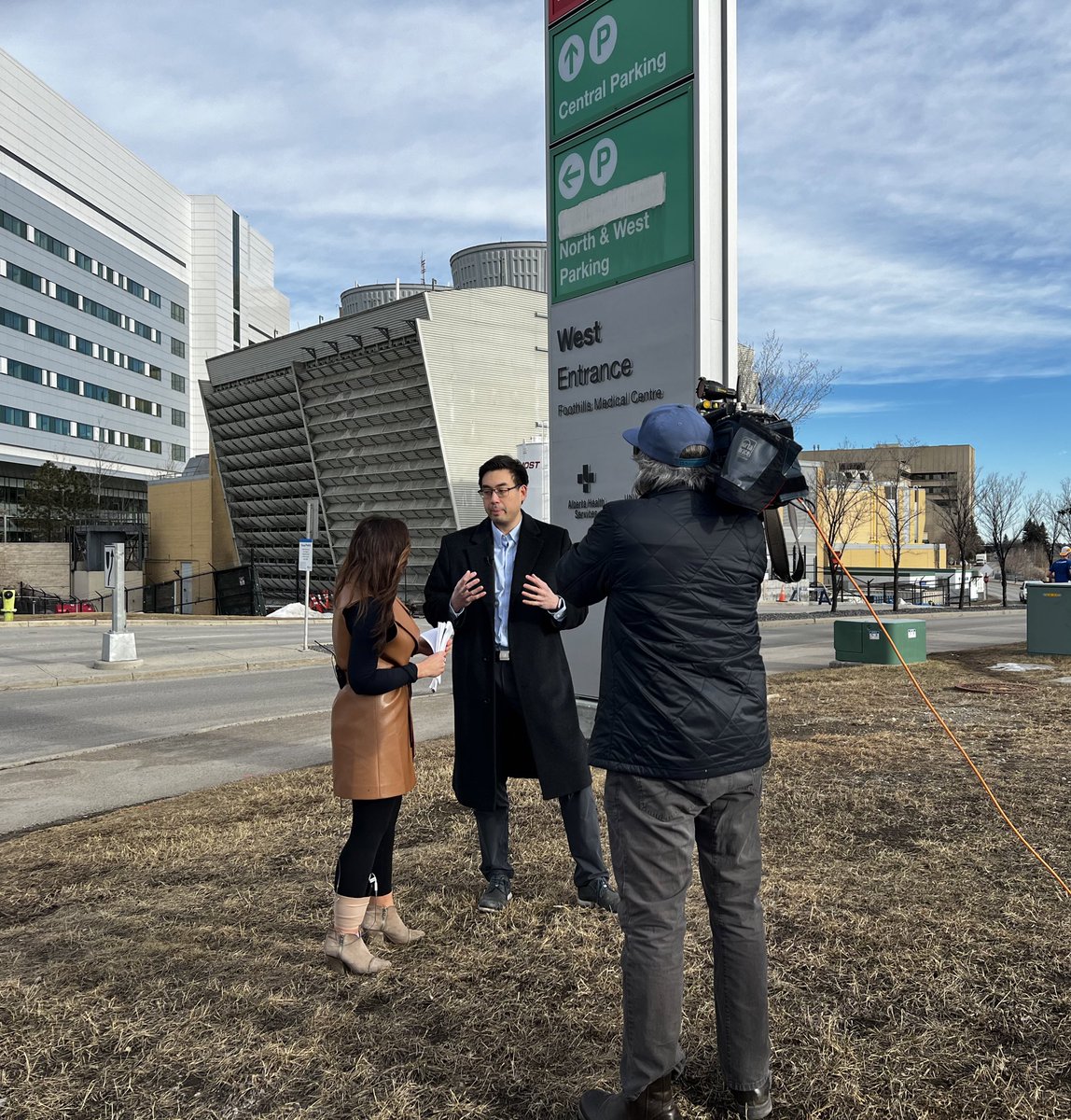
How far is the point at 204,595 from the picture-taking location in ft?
193

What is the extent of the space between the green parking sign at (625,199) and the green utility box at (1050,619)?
40.1ft

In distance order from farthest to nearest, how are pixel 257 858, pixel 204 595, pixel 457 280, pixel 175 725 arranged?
1. pixel 457 280
2. pixel 204 595
3. pixel 175 725
4. pixel 257 858

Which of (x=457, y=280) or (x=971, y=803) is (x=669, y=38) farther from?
→ (x=457, y=280)

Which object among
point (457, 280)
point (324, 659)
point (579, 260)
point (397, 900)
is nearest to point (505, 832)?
point (397, 900)

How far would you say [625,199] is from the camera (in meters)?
6.08

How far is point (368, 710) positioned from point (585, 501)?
2997mm

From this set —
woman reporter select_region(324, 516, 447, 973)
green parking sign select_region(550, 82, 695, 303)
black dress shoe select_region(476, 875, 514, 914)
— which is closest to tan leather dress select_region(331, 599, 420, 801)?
woman reporter select_region(324, 516, 447, 973)

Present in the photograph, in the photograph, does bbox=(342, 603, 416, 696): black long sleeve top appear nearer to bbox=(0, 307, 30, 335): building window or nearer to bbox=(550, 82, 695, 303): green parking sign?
bbox=(550, 82, 695, 303): green parking sign

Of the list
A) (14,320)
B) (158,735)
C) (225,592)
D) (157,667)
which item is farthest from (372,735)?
(14,320)

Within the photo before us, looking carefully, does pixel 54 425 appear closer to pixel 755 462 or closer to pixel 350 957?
pixel 350 957

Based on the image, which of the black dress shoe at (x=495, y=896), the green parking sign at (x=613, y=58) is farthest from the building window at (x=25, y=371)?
the black dress shoe at (x=495, y=896)

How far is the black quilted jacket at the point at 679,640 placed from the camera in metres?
2.57

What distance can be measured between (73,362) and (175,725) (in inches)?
2983

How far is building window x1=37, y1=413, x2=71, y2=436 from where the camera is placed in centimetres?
7194
